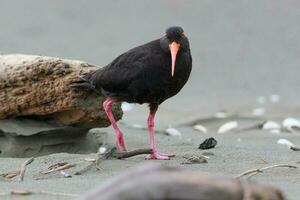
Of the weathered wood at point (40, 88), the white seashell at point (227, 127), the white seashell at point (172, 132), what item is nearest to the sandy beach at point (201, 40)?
the white seashell at point (227, 127)

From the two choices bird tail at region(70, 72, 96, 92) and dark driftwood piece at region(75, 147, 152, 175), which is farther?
bird tail at region(70, 72, 96, 92)

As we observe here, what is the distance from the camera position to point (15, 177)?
4.61 meters

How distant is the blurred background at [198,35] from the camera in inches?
481

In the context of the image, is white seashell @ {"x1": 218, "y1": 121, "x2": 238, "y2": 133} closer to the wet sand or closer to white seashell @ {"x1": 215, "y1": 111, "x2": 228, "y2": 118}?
white seashell @ {"x1": 215, "y1": 111, "x2": 228, "y2": 118}

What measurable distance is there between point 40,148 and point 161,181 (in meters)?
3.63

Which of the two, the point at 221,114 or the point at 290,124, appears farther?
the point at 221,114

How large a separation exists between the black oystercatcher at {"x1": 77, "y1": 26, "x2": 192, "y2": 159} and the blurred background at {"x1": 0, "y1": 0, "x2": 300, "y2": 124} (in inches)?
222

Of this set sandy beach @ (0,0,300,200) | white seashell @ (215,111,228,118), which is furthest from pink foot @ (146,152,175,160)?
white seashell @ (215,111,228,118)

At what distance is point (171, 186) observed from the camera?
2.48m

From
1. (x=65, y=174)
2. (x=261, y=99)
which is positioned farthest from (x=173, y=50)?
(x=261, y=99)

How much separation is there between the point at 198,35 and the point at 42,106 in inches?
287

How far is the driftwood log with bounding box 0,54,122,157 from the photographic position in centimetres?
577

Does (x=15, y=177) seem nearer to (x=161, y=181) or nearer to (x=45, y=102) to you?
(x=45, y=102)

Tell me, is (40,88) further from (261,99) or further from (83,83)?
(261,99)
